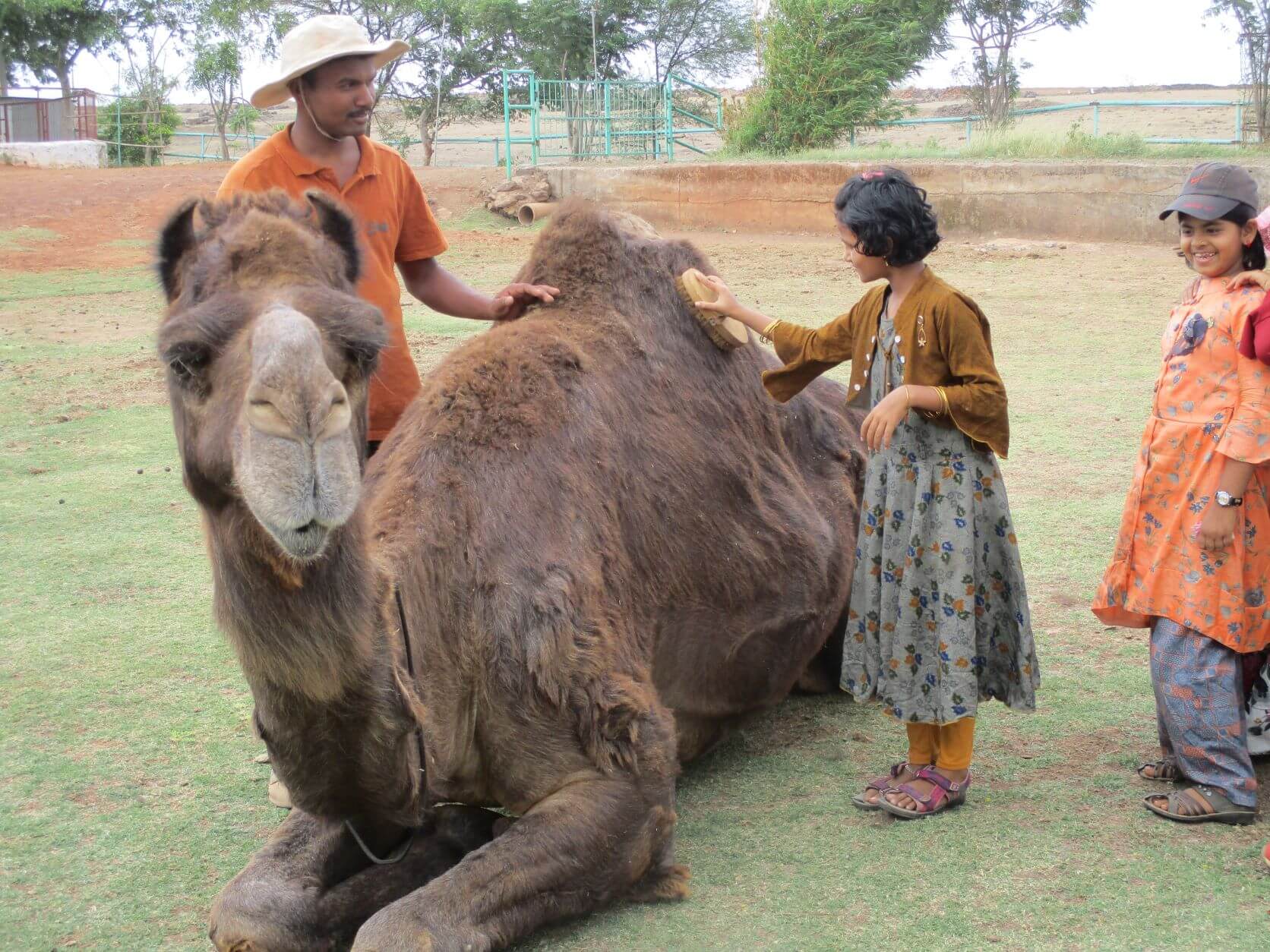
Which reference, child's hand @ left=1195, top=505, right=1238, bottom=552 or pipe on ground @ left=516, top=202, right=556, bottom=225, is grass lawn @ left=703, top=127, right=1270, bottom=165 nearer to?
pipe on ground @ left=516, top=202, right=556, bottom=225

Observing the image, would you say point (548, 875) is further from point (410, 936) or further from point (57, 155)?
point (57, 155)

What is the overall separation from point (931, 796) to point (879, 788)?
6.9 inches

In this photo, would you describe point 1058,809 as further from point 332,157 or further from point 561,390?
point 332,157

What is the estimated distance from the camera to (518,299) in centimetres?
466

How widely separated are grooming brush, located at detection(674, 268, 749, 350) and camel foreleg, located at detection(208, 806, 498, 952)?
6.10ft

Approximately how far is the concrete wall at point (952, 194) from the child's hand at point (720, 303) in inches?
550

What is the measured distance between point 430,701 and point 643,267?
6.14 ft

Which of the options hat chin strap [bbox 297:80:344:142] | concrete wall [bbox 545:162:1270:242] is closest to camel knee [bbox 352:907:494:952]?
hat chin strap [bbox 297:80:344:142]

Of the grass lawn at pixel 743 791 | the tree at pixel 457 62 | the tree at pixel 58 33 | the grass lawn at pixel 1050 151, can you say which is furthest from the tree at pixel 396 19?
the grass lawn at pixel 743 791

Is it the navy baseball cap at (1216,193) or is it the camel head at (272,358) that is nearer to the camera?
the camel head at (272,358)

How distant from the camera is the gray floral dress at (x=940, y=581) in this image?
13.1 ft

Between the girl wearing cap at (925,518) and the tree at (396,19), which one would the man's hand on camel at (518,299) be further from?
the tree at (396,19)

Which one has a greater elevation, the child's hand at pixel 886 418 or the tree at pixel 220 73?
the tree at pixel 220 73

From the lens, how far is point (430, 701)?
3479 millimetres
